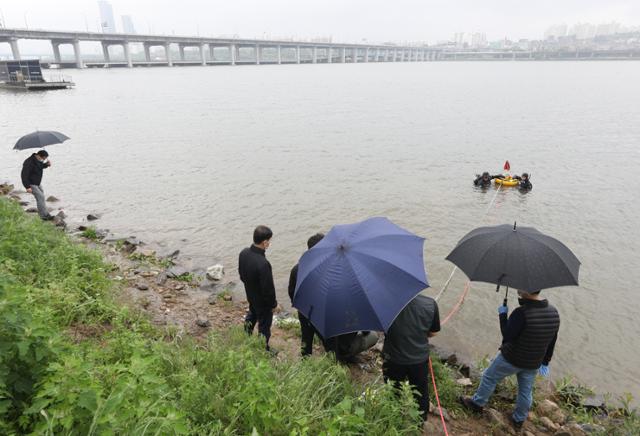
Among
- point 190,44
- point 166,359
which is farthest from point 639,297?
point 190,44

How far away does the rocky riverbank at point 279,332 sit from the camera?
17.0 ft

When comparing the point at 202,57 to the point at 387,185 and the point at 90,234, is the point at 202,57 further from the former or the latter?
the point at 90,234

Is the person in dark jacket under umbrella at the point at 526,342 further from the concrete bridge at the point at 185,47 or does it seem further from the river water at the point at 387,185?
the concrete bridge at the point at 185,47

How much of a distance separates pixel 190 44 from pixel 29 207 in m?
136

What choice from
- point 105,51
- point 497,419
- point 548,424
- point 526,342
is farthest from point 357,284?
point 105,51

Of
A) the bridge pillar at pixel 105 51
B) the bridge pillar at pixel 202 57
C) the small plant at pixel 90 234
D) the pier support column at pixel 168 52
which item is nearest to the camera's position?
the small plant at pixel 90 234

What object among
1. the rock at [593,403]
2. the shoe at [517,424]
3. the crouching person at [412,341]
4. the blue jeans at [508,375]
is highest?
the crouching person at [412,341]

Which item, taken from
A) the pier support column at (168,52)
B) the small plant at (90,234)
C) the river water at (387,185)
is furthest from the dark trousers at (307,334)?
the pier support column at (168,52)

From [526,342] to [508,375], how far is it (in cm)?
70

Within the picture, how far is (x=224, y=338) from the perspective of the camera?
5938 mm

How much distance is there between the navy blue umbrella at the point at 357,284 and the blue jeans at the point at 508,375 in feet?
5.67

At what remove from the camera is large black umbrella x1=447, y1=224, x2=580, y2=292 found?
4.14 meters

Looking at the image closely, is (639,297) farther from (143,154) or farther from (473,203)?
(143,154)

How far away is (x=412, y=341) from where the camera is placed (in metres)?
4.18
